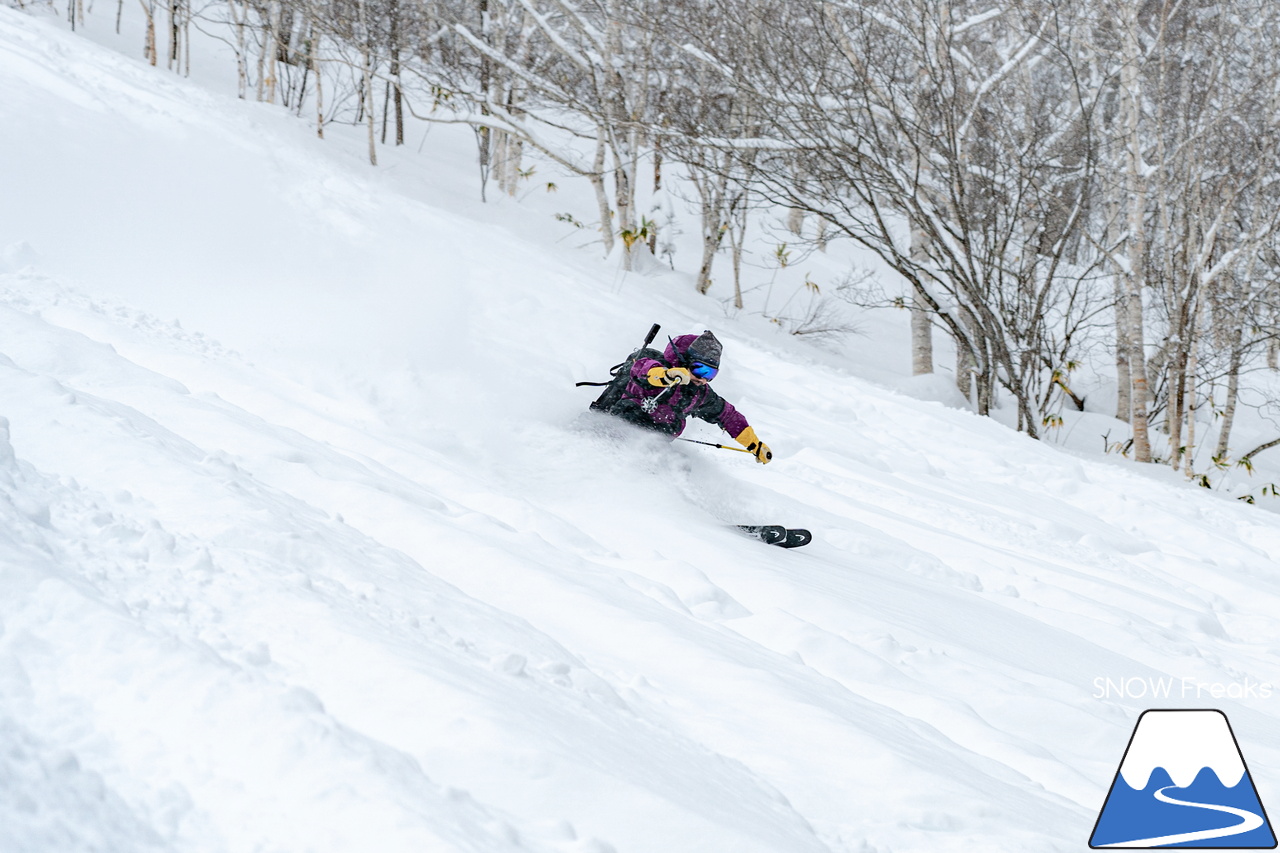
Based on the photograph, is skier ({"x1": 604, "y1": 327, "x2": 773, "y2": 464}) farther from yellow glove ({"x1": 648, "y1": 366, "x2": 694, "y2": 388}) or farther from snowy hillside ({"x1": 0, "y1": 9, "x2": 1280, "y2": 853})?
snowy hillside ({"x1": 0, "y1": 9, "x2": 1280, "y2": 853})

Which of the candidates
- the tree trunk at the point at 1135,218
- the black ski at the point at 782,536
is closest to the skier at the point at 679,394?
the black ski at the point at 782,536

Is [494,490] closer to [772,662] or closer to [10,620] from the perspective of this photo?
[772,662]

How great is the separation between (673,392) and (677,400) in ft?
0.19

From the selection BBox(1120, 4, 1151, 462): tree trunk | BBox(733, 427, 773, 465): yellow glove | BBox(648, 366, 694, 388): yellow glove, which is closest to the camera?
BBox(648, 366, 694, 388): yellow glove

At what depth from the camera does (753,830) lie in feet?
6.52

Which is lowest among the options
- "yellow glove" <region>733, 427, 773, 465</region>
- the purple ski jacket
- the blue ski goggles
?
"yellow glove" <region>733, 427, 773, 465</region>

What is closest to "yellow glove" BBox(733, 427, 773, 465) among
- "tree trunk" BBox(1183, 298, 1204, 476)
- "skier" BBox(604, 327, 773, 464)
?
"skier" BBox(604, 327, 773, 464)

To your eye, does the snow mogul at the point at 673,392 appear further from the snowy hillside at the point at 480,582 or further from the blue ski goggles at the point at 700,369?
the snowy hillside at the point at 480,582

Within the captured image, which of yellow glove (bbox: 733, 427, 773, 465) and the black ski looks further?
yellow glove (bbox: 733, 427, 773, 465)

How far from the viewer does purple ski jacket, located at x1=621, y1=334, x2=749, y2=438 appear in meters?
5.44

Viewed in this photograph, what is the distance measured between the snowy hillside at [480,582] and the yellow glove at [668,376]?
0.55 metres

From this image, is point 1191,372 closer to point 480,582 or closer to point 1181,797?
point 1181,797

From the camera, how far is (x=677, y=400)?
5.57 m

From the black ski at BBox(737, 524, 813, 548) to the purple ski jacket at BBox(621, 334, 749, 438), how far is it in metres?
0.78
